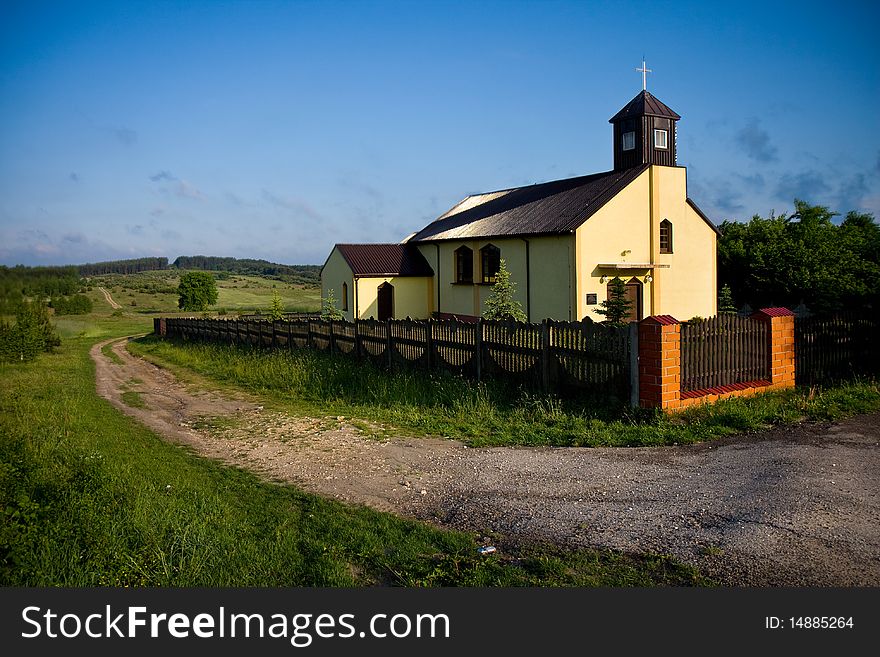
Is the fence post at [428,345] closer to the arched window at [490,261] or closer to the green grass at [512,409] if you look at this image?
the green grass at [512,409]

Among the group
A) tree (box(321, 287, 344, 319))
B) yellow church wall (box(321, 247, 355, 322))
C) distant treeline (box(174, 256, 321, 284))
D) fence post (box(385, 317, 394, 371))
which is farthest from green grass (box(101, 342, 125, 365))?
distant treeline (box(174, 256, 321, 284))

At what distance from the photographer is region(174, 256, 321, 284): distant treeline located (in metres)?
124

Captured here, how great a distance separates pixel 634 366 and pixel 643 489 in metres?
3.63

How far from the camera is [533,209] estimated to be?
27969mm

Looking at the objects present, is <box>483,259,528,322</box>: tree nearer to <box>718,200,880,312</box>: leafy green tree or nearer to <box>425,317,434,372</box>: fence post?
<box>425,317,434,372</box>: fence post

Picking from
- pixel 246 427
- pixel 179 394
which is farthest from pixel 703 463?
pixel 179 394

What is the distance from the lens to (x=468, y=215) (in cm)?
3325

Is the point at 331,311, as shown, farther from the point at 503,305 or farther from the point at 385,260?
the point at 503,305

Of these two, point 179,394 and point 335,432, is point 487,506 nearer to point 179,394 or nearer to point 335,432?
point 335,432

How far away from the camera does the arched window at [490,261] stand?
27.8 m

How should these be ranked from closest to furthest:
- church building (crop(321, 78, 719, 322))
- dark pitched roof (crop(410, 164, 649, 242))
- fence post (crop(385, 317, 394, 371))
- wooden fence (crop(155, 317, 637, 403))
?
wooden fence (crop(155, 317, 637, 403))
fence post (crop(385, 317, 394, 371))
church building (crop(321, 78, 719, 322))
dark pitched roof (crop(410, 164, 649, 242))

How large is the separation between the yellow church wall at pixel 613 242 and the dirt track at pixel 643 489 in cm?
1456

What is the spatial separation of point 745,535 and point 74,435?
8.70 metres

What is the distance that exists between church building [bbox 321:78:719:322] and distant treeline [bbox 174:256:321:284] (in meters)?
85.0
